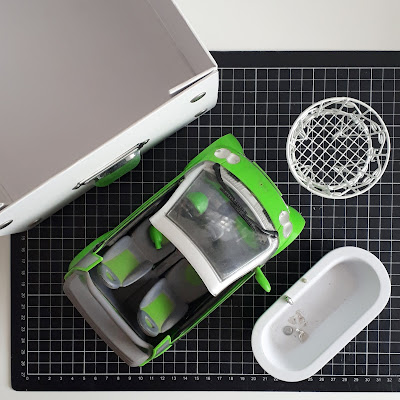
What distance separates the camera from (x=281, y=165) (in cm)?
148

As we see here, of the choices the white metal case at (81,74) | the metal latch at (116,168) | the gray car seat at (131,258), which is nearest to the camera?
the white metal case at (81,74)

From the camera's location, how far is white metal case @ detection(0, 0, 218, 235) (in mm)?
1032

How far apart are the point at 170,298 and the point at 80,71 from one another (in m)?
0.65

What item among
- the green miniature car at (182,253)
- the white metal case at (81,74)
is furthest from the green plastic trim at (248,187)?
the white metal case at (81,74)

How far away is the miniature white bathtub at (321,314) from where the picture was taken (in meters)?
1.38

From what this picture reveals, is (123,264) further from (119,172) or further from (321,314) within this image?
(321,314)

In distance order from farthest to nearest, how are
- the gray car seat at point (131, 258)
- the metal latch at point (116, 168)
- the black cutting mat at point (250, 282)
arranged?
1. the black cutting mat at point (250, 282)
2. the gray car seat at point (131, 258)
3. the metal latch at point (116, 168)

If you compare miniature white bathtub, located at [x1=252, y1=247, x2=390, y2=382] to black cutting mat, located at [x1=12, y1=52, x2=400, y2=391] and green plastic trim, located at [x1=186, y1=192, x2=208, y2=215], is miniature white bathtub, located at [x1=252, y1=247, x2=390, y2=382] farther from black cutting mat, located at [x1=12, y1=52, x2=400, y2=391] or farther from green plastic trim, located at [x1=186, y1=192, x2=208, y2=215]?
green plastic trim, located at [x1=186, y1=192, x2=208, y2=215]

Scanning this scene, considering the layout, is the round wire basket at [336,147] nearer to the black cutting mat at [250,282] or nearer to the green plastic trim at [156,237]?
the black cutting mat at [250,282]

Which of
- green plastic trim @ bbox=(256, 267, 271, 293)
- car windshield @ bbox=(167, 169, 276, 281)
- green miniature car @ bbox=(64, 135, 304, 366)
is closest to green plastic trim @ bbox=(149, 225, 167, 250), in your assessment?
green miniature car @ bbox=(64, 135, 304, 366)

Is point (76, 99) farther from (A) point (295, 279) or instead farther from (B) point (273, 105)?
(A) point (295, 279)

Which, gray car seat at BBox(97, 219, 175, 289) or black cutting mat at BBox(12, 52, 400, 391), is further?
black cutting mat at BBox(12, 52, 400, 391)

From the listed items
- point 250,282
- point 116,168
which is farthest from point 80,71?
point 250,282

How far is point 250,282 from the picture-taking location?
4.89ft
